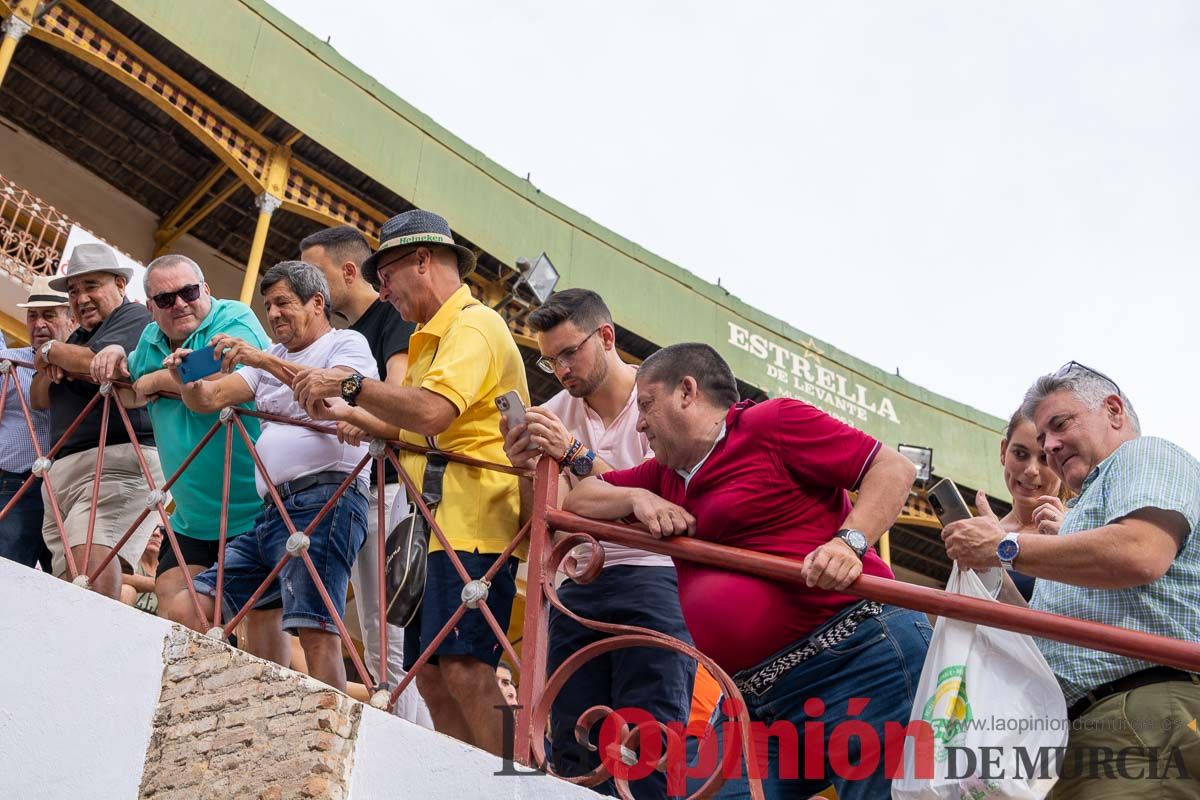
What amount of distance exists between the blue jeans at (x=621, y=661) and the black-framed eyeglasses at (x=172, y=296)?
185 cm

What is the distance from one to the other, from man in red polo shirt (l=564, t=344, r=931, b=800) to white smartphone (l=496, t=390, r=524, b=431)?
1.09ft

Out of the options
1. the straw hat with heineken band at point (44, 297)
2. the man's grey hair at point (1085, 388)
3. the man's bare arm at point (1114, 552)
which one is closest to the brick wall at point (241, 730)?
the man's bare arm at point (1114, 552)

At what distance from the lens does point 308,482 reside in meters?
3.75

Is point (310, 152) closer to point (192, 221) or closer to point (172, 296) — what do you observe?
point (192, 221)

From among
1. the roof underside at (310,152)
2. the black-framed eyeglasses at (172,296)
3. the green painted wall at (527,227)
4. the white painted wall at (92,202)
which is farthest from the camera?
the white painted wall at (92,202)

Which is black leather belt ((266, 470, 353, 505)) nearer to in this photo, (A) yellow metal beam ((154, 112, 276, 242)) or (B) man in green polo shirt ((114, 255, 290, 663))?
(B) man in green polo shirt ((114, 255, 290, 663))

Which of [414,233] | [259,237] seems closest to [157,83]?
[259,237]

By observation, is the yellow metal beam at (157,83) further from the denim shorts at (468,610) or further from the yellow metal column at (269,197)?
the denim shorts at (468,610)

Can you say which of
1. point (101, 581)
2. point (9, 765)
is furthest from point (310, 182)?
point (9, 765)

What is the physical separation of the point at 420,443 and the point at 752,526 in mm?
1237

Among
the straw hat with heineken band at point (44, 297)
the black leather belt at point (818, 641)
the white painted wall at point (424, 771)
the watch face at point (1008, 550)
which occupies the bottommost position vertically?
the white painted wall at point (424, 771)

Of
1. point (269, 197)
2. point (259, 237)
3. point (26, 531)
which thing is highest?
point (269, 197)

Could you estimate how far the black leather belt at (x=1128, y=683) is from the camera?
243cm

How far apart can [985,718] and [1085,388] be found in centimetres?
95
